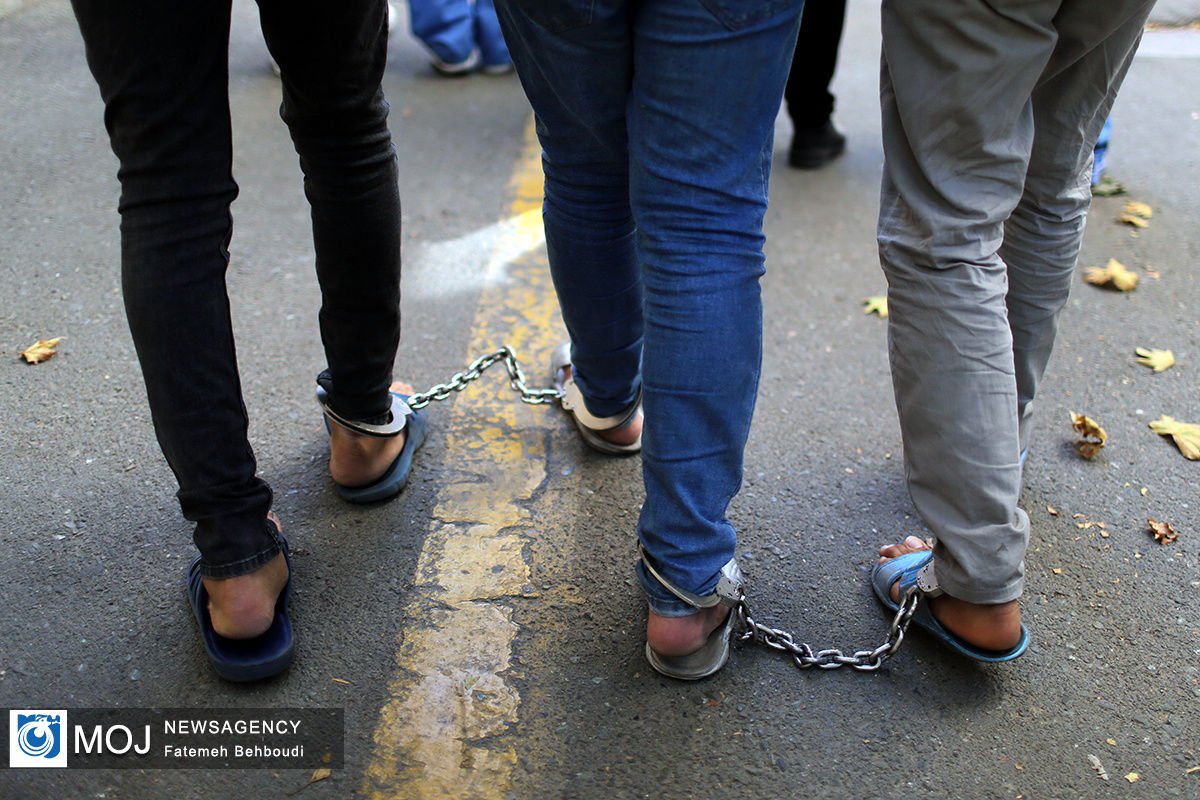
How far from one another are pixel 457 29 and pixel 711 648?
4110 mm

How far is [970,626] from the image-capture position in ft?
5.94

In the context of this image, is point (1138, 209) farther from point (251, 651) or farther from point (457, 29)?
point (251, 651)

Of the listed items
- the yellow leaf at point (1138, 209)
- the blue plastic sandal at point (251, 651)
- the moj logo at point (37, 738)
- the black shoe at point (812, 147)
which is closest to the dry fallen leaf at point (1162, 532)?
the blue plastic sandal at point (251, 651)

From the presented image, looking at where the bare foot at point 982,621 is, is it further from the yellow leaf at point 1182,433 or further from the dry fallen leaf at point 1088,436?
the yellow leaf at point 1182,433

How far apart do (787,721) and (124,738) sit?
3.84ft

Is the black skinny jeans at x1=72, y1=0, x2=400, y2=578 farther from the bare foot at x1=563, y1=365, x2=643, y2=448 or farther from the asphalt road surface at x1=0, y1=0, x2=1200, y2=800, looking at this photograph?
the bare foot at x1=563, y1=365, x2=643, y2=448

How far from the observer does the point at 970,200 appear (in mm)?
1609

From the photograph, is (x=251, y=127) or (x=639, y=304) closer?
(x=639, y=304)

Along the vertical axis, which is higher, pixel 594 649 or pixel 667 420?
pixel 667 420

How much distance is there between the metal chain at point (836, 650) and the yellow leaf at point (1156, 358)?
1476 mm

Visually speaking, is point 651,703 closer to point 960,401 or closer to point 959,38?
point 960,401

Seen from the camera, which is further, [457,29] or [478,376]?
[457,29]

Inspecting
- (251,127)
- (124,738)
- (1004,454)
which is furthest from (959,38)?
(251,127)

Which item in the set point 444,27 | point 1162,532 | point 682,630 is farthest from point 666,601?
point 444,27
